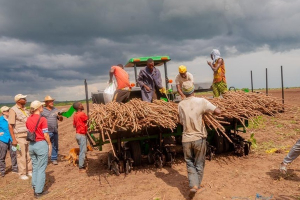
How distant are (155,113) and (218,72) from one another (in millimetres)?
2714

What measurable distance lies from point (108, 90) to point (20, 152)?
9.36ft

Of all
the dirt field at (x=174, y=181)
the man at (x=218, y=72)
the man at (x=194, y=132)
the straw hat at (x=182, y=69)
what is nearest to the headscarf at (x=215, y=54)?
the man at (x=218, y=72)

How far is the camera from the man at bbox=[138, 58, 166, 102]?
6879 mm

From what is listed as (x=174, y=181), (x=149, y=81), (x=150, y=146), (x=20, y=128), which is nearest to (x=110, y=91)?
(x=149, y=81)

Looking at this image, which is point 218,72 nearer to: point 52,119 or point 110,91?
point 110,91

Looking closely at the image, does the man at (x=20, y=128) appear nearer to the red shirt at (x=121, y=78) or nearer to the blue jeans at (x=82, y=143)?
the blue jeans at (x=82, y=143)

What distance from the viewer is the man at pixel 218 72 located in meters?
7.05

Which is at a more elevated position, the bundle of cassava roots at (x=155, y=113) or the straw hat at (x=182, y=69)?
the straw hat at (x=182, y=69)

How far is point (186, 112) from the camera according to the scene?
445cm

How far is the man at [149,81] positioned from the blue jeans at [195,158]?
2.66 meters

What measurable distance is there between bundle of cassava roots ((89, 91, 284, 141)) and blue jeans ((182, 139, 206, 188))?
93 centimetres

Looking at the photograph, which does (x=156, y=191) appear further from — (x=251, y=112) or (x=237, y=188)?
(x=251, y=112)

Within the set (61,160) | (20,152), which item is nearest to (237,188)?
(20,152)

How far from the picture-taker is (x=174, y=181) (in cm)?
533
